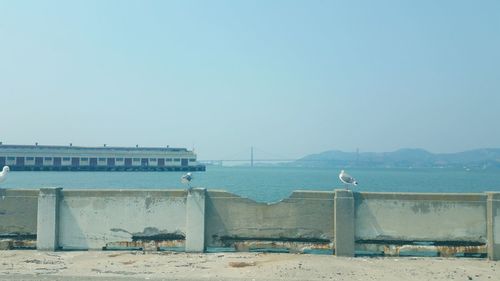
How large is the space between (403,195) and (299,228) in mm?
2531

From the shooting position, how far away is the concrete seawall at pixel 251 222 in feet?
42.6

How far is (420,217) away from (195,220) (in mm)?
5247

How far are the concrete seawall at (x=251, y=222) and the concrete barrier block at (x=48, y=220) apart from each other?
2 cm

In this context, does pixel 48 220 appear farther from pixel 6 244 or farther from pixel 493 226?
pixel 493 226

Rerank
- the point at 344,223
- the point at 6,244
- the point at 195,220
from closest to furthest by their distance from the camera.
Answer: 1. the point at 344,223
2. the point at 195,220
3. the point at 6,244

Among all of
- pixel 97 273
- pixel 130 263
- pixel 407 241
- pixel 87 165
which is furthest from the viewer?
pixel 87 165

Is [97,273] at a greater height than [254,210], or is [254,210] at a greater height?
[254,210]

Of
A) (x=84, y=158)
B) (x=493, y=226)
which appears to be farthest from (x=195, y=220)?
(x=84, y=158)

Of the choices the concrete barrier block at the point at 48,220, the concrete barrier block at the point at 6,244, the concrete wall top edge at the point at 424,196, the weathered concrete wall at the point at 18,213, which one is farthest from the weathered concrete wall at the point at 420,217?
the concrete barrier block at the point at 6,244

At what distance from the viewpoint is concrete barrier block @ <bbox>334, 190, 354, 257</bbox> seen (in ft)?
42.6

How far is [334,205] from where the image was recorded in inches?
519

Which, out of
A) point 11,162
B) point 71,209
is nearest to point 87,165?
point 11,162

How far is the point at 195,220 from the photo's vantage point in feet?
43.9

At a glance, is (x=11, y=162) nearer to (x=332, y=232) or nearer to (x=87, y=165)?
(x=87, y=165)
